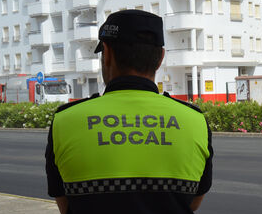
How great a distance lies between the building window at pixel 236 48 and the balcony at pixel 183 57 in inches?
153

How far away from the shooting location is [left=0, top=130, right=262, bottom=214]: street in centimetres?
994

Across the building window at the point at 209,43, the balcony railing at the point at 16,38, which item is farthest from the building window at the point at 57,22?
the building window at the point at 209,43

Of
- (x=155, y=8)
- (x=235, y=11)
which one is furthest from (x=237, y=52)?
(x=155, y=8)

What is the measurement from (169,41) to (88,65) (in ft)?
31.9

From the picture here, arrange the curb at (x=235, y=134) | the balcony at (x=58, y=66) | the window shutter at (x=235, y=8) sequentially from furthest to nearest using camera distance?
1. the balcony at (x=58, y=66)
2. the window shutter at (x=235, y=8)
3. the curb at (x=235, y=134)

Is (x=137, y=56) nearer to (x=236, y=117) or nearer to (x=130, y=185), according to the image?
(x=130, y=185)

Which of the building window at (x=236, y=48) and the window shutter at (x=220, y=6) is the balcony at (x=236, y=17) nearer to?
the window shutter at (x=220, y=6)

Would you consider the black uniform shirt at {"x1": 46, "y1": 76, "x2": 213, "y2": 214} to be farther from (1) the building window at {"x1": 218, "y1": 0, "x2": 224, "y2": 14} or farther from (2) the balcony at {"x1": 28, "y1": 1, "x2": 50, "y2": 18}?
(2) the balcony at {"x1": 28, "y1": 1, "x2": 50, "y2": 18}

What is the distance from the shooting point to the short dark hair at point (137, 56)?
2596 mm

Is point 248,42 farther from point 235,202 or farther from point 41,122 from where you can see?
point 235,202

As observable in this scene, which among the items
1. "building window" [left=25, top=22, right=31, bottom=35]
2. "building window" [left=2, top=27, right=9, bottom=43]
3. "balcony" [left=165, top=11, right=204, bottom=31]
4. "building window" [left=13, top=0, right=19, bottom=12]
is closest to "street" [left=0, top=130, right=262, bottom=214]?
"balcony" [left=165, top=11, right=204, bottom=31]

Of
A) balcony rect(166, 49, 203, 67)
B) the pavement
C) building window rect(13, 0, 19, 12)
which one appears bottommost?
the pavement

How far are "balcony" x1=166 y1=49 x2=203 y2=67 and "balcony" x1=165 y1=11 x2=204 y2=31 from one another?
5.94ft

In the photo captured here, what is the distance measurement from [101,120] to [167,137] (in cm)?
25
